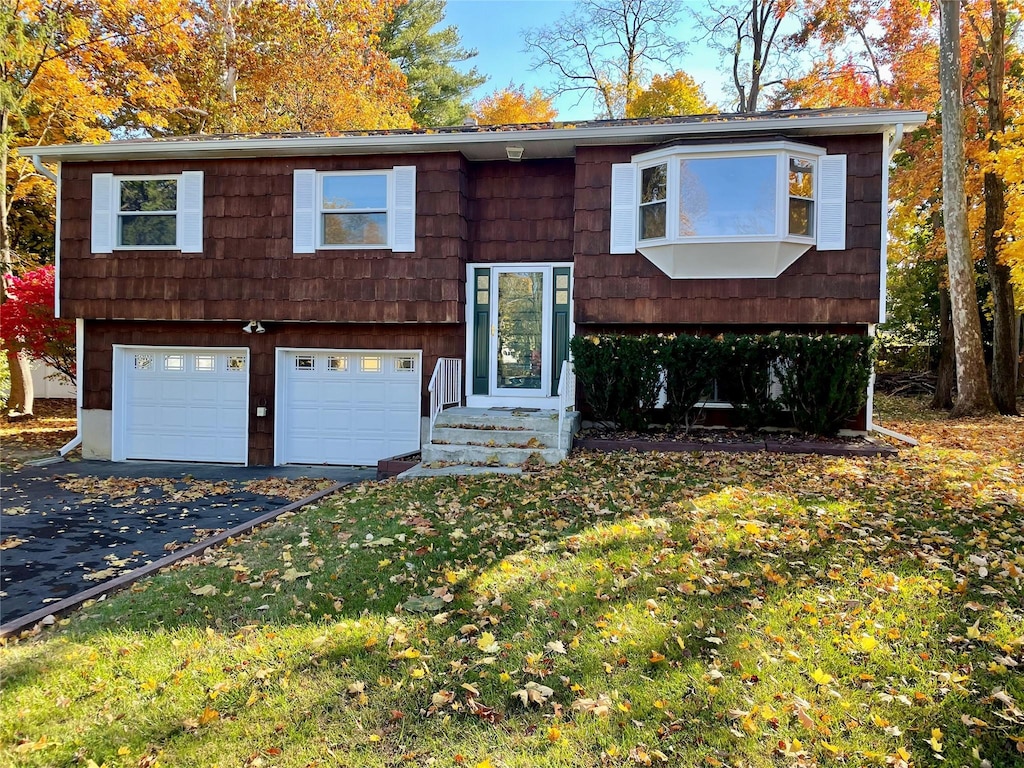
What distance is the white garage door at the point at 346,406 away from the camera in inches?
438

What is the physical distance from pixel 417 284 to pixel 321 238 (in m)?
1.78

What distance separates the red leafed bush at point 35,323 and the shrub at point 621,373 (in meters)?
10.7

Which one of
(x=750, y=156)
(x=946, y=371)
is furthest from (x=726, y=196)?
(x=946, y=371)

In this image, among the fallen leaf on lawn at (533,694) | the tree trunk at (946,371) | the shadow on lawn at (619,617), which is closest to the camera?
the shadow on lawn at (619,617)

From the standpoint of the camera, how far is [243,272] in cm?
1091

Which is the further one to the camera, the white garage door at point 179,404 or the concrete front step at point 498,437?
the white garage door at point 179,404

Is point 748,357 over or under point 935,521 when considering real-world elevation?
over

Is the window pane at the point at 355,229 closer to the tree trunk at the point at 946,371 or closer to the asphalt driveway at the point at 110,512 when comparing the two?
the asphalt driveway at the point at 110,512

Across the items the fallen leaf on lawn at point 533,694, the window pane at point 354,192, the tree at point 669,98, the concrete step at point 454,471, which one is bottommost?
the fallen leaf on lawn at point 533,694

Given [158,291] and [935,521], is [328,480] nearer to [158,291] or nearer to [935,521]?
[158,291]

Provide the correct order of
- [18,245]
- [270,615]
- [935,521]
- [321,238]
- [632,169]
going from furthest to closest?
1. [18,245]
2. [321,238]
3. [632,169]
4. [935,521]
5. [270,615]

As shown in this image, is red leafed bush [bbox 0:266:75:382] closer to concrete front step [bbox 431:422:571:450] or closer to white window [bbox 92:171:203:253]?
white window [bbox 92:171:203:253]

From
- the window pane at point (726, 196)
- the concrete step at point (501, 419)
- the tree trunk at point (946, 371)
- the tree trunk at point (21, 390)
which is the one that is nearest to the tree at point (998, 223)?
the tree trunk at point (946, 371)

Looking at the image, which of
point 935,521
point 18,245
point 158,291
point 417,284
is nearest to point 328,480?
point 417,284
